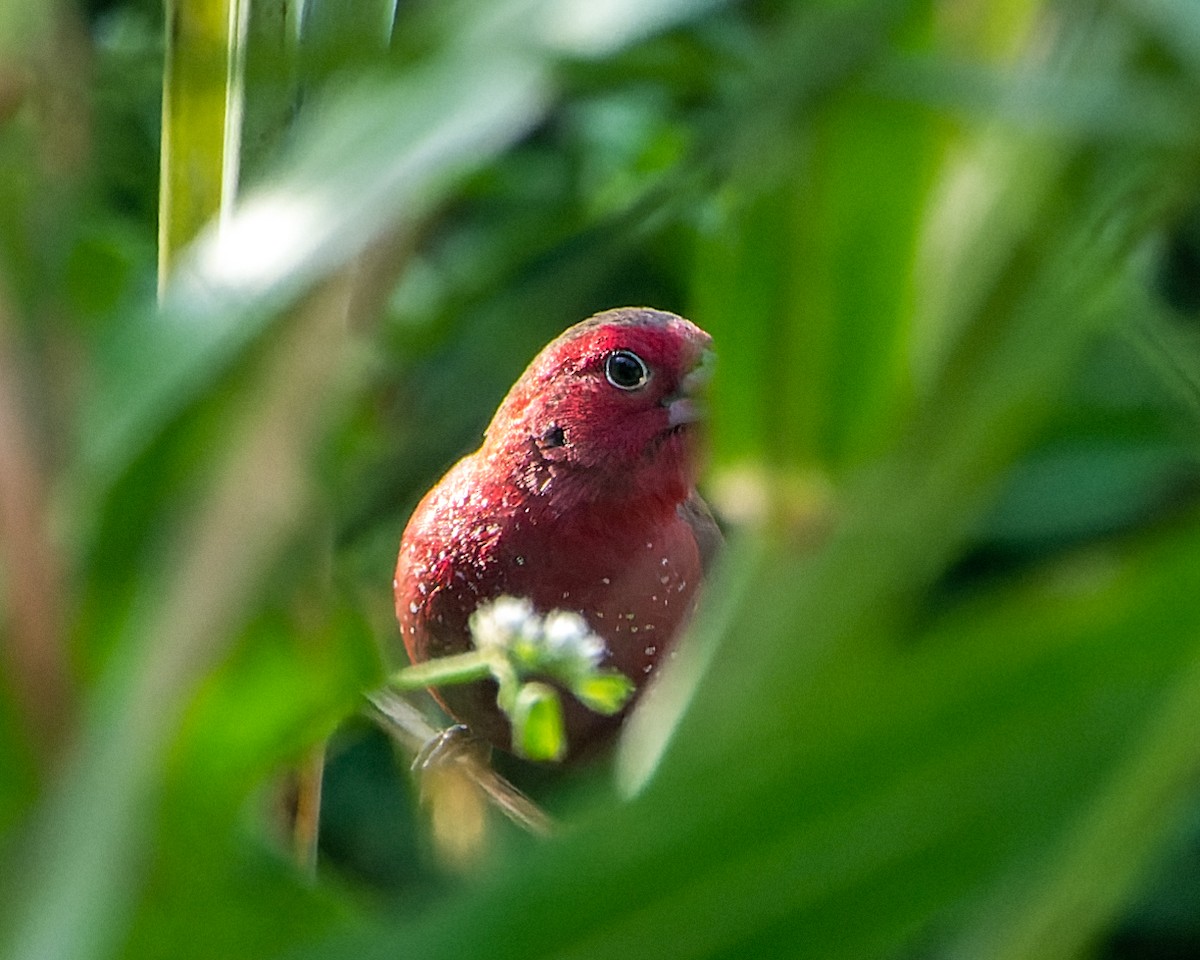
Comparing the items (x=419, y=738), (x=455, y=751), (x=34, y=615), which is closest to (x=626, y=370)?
(x=455, y=751)

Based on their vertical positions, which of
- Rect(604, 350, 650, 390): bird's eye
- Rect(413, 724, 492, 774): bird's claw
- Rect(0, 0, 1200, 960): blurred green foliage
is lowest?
Rect(0, 0, 1200, 960): blurred green foliage

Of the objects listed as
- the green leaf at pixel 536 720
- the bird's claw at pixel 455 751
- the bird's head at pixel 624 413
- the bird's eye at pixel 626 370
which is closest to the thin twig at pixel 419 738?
the bird's claw at pixel 455 751

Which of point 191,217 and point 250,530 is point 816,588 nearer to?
point 250,530

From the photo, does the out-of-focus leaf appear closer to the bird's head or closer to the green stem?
the green stem

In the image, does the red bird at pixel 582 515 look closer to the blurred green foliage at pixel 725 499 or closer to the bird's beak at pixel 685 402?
the bird's beak at pixel 685 402

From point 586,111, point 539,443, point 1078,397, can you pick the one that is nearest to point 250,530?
point 1078,397

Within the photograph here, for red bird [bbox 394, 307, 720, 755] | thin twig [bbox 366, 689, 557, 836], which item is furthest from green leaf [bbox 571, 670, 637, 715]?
red bird [bbox 394, 307, 720, 755]

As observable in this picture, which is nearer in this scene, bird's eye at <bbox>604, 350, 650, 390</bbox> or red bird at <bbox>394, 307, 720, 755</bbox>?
red bird at <bbox>394, 307, 720, 755</bbox>
